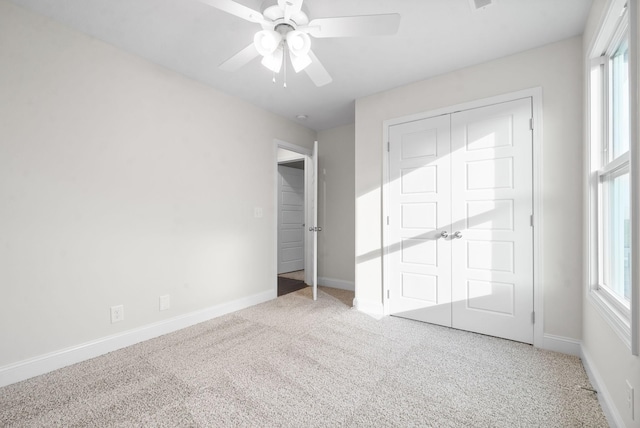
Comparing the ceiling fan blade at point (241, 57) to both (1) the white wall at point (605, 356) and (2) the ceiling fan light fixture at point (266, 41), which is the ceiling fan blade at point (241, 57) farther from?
(1) the white wall at point (605, 356)

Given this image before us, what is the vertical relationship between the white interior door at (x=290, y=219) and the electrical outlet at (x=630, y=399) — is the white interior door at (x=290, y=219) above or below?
above

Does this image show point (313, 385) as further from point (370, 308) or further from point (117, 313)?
point (117, 313)

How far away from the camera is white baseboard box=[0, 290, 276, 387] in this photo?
194cm

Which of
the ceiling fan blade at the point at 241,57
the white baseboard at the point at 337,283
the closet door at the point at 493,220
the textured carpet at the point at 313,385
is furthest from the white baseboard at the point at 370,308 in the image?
the ceiling fan blade at the point at 241,57

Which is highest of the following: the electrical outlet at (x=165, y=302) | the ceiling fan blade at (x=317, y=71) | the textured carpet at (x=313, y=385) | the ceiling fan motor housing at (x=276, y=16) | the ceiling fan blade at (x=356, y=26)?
the ceiling fan motor housing at (x=276, y=16)

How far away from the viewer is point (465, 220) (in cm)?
275

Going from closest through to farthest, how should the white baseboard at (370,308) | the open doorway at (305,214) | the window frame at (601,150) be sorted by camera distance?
the window frame at (601,150), the white baseboard at (370,308), the open doorway at (305,214)

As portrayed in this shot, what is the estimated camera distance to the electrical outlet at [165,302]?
8.96 ft

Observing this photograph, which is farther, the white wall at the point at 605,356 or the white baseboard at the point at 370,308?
the white baseboard at the point at 370,308

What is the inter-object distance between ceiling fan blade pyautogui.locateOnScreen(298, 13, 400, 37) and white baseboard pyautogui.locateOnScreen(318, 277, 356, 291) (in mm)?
3377

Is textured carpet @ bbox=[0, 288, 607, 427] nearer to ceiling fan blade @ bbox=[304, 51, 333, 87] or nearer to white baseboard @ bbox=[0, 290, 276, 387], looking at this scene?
white baseboard @ bbox=[0, 290, 276, 387]

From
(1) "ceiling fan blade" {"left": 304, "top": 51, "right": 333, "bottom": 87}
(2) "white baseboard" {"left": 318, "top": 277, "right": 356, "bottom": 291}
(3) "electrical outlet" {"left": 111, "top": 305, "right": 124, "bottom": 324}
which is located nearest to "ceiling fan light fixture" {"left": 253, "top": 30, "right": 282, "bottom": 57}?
(1) "ceiling fan blade" {"left": 304, "top": 51, "right": 333, "bottom": 87}

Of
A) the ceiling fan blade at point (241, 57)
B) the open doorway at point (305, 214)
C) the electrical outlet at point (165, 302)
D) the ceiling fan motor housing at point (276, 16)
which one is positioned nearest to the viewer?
the ceiling fan motor housing at point (276, 16)

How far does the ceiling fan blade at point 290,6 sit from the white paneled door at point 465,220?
179cm
